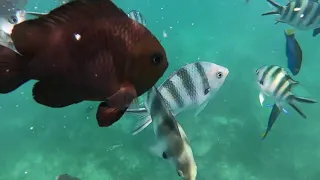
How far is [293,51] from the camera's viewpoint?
3756 mm

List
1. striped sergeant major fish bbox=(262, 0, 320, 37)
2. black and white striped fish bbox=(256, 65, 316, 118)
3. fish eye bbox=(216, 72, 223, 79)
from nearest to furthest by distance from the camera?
fish eye bbox=(216, 72, 223, 79), black and white striped fish bbox=(256, 65, 316, 118), striped sergeant major fish bbox=(262, 0, 320, 37)

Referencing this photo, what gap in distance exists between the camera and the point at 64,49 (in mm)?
1190

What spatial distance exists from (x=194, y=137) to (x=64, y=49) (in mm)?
7654

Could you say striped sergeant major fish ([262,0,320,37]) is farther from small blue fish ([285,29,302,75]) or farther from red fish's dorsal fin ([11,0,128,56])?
red fish's dorsal fin ([11,0,128,56])

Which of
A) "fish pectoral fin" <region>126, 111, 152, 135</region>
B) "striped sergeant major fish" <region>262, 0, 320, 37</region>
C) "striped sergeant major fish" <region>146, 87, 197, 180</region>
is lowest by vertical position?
"fish pectoral fin" <region>126, 111, 152, 135</region>

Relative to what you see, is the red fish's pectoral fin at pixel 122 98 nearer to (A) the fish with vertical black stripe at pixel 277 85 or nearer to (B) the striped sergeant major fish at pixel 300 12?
(A) the fish with vertical black stripe at pixel 277 85

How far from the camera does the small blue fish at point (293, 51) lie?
145 inches

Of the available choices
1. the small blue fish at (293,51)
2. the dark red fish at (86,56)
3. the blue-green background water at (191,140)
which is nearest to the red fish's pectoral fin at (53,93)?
the dark red fish at (86,56)

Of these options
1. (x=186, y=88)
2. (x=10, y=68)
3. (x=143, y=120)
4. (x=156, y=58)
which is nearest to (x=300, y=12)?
(x=186, y=88)

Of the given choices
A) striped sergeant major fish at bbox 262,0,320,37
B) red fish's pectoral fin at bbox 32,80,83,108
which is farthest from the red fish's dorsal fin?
striped sergeant major fish at bbox 262,0,320,37

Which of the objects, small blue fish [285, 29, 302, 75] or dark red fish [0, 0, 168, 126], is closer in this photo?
dark red fish [0, 0, 168, 126]

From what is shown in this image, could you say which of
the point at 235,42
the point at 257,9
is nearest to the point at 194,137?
the point at 235,42

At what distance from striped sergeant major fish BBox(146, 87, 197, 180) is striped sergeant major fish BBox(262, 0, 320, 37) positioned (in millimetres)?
2751

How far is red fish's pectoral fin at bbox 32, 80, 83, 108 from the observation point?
1.23m
